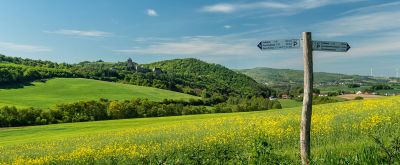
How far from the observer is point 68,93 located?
138250mm

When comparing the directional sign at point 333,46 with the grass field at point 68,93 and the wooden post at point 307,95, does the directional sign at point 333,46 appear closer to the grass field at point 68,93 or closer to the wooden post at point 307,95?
the wooden post at point 307,95

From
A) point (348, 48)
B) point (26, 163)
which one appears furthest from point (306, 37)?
point (26, 163)

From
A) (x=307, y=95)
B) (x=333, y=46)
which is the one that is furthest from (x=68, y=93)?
(x=333, y=46)

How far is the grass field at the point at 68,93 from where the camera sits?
121 metres

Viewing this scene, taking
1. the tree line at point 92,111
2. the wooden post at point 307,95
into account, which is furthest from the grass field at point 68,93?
the wooden post at point 307,95

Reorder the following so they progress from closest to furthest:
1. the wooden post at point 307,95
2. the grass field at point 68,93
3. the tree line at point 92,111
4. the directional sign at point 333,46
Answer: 1. the directional sign at point 333,46
2. the wooden post at point 307,95
3. the tree line at point 92,111
4. the grass field at point 68,93

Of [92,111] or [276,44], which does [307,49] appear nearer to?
[276,44]

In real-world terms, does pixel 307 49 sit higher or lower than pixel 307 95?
higher

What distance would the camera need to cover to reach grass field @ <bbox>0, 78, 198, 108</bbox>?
120688 millimetres

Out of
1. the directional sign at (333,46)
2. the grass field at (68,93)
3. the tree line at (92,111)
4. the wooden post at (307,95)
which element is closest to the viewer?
the directional sign at (333,46)

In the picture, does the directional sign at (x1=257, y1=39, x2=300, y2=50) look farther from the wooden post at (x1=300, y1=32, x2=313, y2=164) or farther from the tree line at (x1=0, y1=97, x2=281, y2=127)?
the tree line at (x1=0, y1=97, x2=281, y2=127)

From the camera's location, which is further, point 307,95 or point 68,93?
point 68,93

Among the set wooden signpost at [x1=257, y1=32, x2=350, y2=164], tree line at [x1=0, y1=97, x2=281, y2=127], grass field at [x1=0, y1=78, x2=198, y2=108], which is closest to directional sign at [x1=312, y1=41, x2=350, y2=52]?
wooden signpost at [x1=257, y1=32, x2=350, y2=164]

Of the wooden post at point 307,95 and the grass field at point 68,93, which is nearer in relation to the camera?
the wooden post at point 307,95
